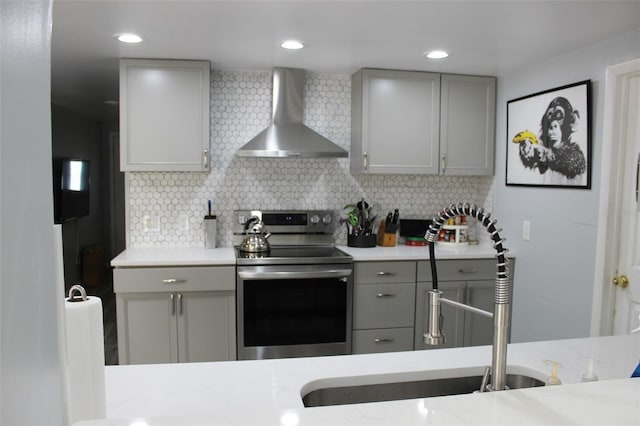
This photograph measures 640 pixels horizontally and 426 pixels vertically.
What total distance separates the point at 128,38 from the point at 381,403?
8.51ft

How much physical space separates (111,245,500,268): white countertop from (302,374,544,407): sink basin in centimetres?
182

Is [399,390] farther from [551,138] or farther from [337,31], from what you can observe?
[551,138]

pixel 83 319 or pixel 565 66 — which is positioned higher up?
pixel 565 66

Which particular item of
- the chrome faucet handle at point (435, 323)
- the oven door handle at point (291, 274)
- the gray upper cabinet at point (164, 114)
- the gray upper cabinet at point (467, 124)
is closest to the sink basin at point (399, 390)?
the chrome faucet handle at point (435, 323)

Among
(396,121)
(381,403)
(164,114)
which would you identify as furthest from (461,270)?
(381,403)

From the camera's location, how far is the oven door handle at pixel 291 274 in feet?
10.4

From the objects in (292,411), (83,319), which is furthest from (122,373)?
(292,411)

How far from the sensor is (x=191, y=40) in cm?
289

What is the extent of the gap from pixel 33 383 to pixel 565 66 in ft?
11.0

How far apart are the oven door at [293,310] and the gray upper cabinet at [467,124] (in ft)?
4.04

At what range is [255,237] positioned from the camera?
3.53 metres

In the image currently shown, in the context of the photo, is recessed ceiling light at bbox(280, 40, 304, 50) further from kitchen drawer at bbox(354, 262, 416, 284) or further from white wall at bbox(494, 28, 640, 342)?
white wall at bbox(494, 28, 640, 342)

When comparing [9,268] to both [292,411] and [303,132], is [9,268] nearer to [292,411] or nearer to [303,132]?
[292,411]

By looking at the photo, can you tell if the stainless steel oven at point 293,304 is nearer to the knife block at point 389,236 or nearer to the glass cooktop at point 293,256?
the glass cooktop at point 293,256
